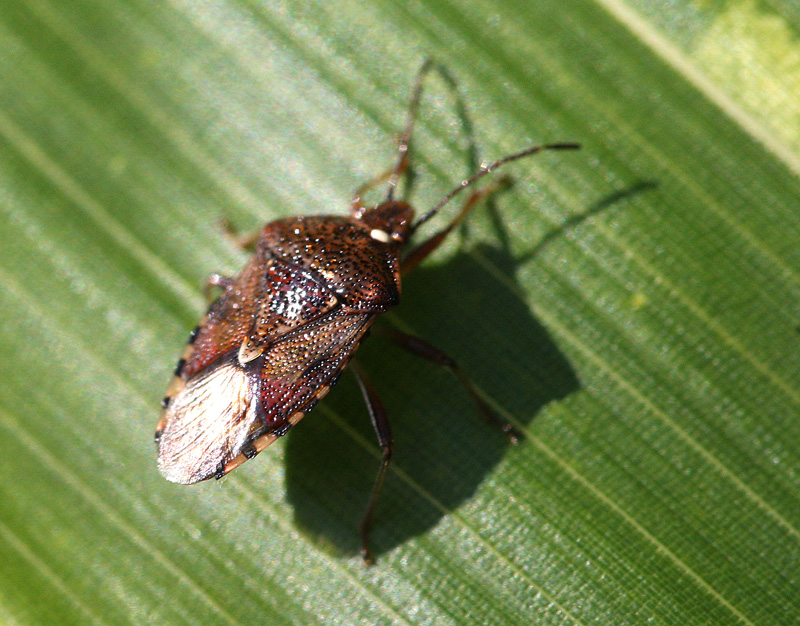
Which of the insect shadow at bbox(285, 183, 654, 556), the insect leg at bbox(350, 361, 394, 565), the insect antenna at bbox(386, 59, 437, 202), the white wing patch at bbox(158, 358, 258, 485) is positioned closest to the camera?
the white wing patch at bbox(158, 358, 258, 485)

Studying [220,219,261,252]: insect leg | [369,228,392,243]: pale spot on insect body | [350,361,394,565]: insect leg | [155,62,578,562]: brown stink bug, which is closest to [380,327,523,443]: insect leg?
[155,62,578,562]: brown stink bug

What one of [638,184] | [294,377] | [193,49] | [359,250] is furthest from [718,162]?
[193,49]

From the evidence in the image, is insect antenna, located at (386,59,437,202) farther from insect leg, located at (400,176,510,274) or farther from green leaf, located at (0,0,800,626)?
insect leg, located at (400,176,510,274)

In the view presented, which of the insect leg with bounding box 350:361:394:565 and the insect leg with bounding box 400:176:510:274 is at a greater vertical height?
the insect leg with bounding box 400:176:510:274

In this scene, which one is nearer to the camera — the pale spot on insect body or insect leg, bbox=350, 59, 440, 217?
the pale spot on insect body

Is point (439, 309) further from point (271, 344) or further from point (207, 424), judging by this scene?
point (207, 424)

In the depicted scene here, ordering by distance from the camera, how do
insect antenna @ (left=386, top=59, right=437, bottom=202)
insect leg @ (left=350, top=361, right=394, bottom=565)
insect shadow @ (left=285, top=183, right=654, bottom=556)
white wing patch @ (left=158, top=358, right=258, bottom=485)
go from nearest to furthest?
1. white wing patch @ (left=158, top=358, right=258, bottom=485)
2. insect leg @ (left=350, top=361, right=394, bottom=565)
3. insect shadow @ (left=285, top=183, right=654, bottom=556)
4. insect antenna @ (left=386, top=59, right=437, bottom=202)

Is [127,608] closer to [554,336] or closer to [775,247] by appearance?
[554,336]
